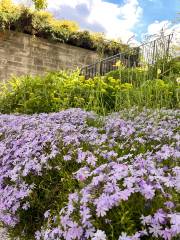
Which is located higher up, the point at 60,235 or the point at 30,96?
the point at 30,96

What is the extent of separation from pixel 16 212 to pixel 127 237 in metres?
1.24

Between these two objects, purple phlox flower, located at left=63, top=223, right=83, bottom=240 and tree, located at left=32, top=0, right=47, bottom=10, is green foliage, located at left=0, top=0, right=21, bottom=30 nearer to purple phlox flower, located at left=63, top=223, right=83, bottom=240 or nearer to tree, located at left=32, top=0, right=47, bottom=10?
tree, located at left=32, top=0, right=47, bottom=10

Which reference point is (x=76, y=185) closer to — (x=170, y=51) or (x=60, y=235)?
(x=60, y=235)

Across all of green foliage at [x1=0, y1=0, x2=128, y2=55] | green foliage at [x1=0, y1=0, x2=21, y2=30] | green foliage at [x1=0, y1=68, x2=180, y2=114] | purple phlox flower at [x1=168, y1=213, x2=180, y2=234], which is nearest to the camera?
purple phlox flower at [x1=168, y1=213, x2=180, y2=234]

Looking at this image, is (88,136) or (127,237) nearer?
(127,237)

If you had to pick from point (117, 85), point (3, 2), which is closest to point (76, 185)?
point (117, 85)

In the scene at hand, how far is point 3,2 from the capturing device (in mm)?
13781

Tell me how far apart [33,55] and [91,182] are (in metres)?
12.8

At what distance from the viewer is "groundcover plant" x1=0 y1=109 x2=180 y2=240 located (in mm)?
1595

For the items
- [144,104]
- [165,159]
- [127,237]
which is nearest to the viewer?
[127,237]

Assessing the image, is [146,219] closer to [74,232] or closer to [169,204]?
[169,204]

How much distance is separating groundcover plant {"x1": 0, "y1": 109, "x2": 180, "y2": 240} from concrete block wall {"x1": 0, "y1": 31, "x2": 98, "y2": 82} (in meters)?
9.75

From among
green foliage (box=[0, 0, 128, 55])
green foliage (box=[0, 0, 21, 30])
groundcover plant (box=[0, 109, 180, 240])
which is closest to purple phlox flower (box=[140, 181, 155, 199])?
groundcover plant (box=[0, 109, 180, 240])

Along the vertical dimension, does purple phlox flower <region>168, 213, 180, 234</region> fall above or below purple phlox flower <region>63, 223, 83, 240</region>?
above
